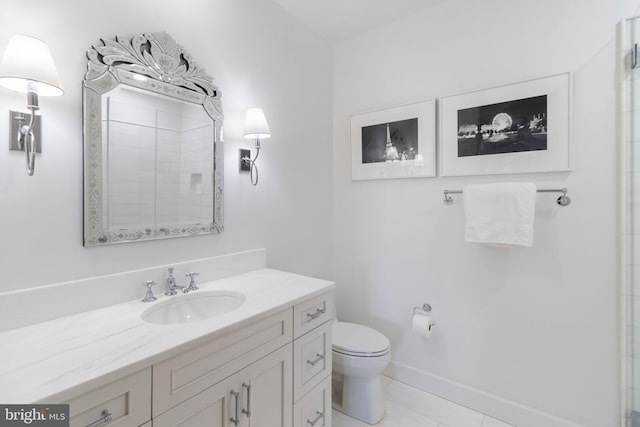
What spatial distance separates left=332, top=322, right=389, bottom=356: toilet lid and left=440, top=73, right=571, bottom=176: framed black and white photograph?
3.68 feet

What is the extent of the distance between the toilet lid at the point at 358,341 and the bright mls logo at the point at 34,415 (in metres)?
1.32

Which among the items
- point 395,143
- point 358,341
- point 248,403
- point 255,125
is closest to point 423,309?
point 358,341

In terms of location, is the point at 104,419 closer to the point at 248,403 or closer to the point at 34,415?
the point at 34,415

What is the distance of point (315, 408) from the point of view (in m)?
1.40

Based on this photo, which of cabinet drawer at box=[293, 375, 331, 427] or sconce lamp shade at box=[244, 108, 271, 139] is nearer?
cabinet drawer at box=[293, 375, 331, 427]

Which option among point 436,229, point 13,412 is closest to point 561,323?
point 436,229

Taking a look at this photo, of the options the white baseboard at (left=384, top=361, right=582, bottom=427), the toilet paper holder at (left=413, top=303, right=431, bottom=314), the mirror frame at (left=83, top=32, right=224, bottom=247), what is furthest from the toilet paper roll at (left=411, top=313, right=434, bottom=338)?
the mirror frame at (left=83, top=32, right=224, bottom=247)

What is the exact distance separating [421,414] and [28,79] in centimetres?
235

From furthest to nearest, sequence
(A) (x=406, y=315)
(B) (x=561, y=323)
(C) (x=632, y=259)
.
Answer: (A) (x=406, y=315)
(B) (x=561, y=323)
(C) (x=632, y=259)

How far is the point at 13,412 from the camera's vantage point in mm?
619

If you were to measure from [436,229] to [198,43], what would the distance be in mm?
1731

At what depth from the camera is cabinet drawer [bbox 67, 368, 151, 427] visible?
0.68 meters

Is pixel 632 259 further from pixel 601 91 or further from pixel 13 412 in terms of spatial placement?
pixel 13 412

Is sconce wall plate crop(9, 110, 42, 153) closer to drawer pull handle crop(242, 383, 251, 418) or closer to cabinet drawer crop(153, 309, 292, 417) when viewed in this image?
cabinet drawer crop(153, 309, 292, 417)
